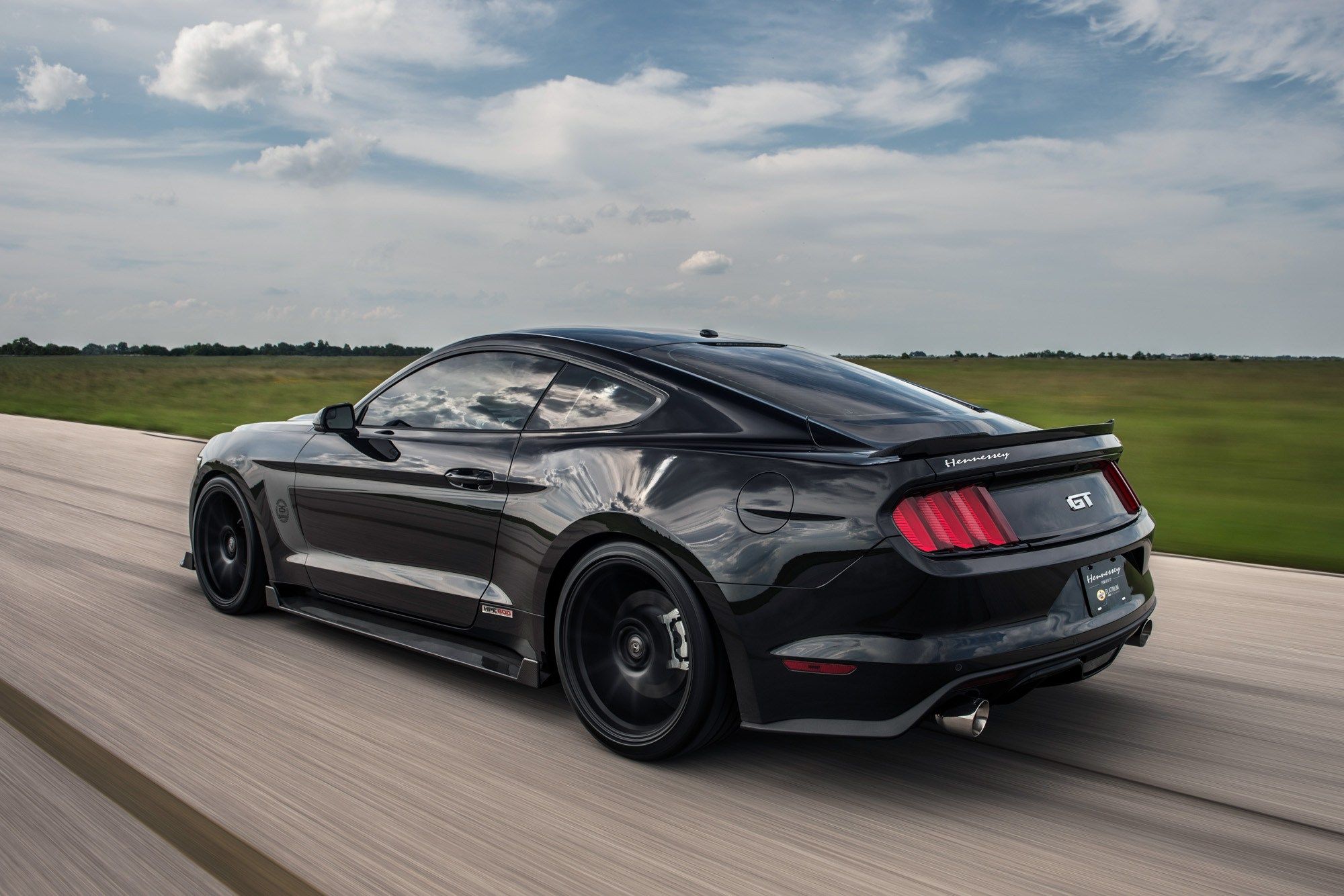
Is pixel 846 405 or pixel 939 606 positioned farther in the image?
pixel 846 405

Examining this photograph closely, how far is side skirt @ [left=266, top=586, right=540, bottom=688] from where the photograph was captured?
3.89 m

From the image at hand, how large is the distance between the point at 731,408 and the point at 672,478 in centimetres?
31

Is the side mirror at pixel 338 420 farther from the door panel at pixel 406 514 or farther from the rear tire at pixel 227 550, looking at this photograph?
the rear tire at pixel 227 550

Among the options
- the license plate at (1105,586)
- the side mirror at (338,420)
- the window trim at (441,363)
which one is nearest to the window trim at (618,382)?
the window trim at (441,363)

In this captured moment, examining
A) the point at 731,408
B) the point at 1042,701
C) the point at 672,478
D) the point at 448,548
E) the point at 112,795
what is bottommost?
the point at 112,795

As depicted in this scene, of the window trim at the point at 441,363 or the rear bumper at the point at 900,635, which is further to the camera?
the window trim at the point at 441,363

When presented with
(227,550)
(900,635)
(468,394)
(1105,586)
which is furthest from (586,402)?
(227,550)

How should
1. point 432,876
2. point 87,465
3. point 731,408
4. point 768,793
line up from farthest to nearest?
point 87,465
point 731,408
point 768,793
point 432,876

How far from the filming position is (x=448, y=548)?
13.5 feet

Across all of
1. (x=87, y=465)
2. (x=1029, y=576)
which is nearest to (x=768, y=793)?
(x=1029, y=576)

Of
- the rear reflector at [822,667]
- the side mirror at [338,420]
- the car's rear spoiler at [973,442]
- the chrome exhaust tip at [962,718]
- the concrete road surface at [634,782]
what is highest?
the car's rear spoiler at [973,442]

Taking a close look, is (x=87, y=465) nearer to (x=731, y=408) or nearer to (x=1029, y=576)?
(x=731, y=408)

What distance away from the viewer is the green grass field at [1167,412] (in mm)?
8758

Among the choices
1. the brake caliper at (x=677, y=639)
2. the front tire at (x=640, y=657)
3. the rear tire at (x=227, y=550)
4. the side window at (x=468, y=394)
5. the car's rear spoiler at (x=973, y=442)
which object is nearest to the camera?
the car's rear spoiler at (x=973, y=442)
